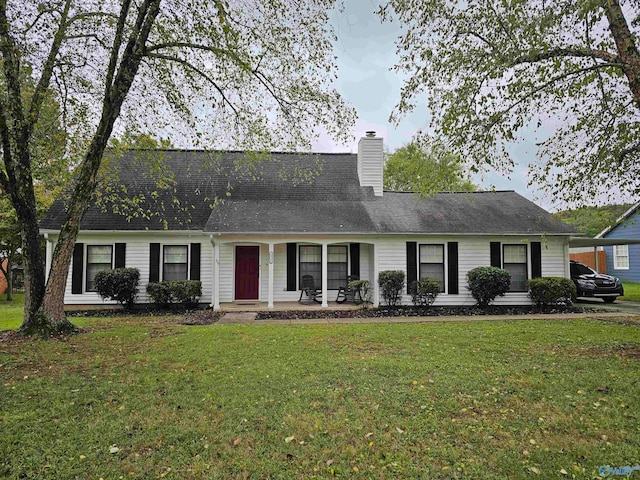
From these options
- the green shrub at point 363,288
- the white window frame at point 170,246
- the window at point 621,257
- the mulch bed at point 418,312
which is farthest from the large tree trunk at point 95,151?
the window at point 621,257

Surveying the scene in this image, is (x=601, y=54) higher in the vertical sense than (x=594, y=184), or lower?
higher

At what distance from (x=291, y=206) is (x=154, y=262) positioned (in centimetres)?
498

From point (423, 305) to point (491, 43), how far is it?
8.26 meters

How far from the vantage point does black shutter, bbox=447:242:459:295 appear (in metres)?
13.5

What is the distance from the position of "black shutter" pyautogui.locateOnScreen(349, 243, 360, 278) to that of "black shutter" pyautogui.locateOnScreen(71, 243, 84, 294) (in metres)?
8.90

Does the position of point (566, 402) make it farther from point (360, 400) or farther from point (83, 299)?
point (83, 299)

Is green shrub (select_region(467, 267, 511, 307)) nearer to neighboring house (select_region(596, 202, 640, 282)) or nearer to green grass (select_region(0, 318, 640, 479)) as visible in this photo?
green grass (select_region(0, 318, 640, 479))

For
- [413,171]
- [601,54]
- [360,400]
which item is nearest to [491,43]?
[601,54]

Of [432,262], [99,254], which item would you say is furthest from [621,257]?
[99,254]

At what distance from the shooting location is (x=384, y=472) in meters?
3.22

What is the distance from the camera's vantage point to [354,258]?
1413 centimetres

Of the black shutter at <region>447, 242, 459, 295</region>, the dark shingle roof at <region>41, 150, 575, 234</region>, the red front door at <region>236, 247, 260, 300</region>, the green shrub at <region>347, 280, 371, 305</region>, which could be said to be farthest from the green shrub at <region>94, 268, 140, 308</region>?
the black shutter at <region>447, 242, 459, 295</region>

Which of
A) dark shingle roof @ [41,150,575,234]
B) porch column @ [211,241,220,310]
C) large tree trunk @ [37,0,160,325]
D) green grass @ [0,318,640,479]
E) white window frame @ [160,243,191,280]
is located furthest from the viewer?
white window frame @ [160,243,191,280]

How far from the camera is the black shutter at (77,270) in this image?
1311cm
